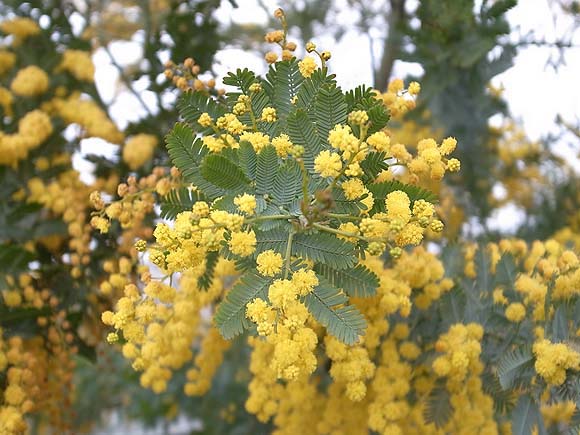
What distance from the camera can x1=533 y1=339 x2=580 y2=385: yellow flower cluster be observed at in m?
1.55

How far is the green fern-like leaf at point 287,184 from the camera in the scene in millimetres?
1340

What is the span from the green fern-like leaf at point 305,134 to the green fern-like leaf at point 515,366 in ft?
2.24

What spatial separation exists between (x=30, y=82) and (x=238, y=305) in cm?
146

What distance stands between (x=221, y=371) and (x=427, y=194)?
2604 millimetres

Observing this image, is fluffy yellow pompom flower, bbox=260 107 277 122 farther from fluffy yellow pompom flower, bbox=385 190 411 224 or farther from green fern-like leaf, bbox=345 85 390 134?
fluffy yellow pompom flower, bbox=385 190 411 224

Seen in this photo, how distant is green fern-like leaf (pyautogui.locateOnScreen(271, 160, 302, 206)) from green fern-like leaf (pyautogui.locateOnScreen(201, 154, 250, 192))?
0.06 meters

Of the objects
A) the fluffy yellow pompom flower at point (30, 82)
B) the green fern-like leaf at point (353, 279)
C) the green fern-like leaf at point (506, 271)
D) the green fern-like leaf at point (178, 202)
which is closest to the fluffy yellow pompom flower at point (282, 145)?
the green fern-like leaf at point (353, 279)

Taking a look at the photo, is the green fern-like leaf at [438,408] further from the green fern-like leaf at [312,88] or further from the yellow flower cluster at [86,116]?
the yellow flower cluster at [86,116]

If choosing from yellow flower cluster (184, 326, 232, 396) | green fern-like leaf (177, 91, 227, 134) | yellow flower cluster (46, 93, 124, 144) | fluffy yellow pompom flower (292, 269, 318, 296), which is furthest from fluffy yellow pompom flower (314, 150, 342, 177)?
yellow flower cluster (46, 93, 124, 144)

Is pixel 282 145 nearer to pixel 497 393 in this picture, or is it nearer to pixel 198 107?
pixel 198 107

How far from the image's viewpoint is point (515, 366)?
1.61 m

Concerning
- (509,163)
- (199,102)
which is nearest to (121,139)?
(199,102)

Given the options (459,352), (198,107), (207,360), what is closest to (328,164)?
(198,107)

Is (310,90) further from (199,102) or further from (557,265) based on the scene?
(557,265)
